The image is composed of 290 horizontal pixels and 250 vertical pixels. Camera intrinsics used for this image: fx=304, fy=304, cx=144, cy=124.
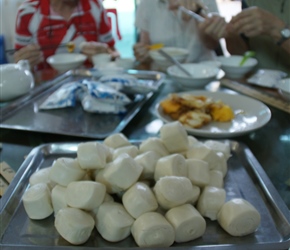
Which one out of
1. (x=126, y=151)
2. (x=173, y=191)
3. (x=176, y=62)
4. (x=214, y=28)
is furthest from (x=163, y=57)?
(x=173, y=191)

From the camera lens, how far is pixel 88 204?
1.33 ft

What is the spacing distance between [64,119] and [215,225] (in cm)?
46

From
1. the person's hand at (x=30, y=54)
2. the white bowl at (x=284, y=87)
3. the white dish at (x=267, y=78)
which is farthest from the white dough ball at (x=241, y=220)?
the person's hand at (x=30, y=54)

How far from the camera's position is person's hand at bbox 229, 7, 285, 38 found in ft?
3.18

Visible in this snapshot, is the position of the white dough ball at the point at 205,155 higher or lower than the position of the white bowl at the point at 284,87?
higher

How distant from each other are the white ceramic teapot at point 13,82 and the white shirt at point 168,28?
28.0 inches

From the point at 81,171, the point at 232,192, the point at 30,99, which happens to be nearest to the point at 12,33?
the point at 30,99

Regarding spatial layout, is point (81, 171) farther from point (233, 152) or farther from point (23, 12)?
point (23, 12)

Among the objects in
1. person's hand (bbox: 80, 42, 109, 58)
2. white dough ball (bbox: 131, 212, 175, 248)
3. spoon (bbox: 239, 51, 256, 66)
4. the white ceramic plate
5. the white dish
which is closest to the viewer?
white dough ball (bbox: 131, 212, 175, 248)

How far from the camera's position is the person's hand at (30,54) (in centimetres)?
121

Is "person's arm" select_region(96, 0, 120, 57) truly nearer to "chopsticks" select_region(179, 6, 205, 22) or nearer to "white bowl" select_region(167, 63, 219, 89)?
"chopsticks" select_region(179, 6, 205, 22)

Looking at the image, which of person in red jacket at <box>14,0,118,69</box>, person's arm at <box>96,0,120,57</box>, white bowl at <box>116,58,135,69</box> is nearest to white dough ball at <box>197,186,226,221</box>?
white bowl at <box>116,58,135,69</box>

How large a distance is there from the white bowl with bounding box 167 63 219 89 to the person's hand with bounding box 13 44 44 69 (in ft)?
1.88

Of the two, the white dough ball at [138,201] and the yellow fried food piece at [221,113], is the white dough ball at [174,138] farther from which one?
the yellow fried food piece at [221,113]
